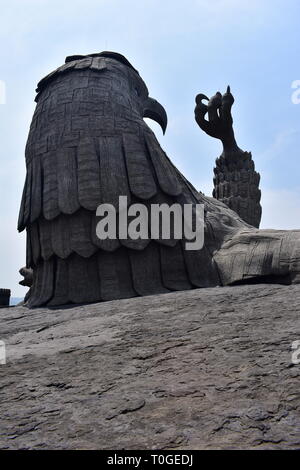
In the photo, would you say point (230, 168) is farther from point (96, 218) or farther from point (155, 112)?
point (96, 218)

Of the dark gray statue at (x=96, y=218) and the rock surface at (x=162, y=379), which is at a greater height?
the dark gray statue at (x=96, y=218)

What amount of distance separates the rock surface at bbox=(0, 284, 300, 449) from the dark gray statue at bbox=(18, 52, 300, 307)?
26.8 inches

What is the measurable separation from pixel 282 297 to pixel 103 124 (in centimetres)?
204

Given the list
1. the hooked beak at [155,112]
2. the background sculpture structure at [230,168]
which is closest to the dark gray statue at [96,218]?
the hooked beak at [155,112]

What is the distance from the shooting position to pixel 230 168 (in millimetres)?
5809

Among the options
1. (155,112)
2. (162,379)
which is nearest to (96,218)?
(155,112)

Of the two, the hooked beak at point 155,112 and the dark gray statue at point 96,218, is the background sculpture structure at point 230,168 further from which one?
the dark gray statue at point 96,218

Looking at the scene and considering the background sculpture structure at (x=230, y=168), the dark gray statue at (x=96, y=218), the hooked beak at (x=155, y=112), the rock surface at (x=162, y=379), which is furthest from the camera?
the background sculpture structure at (x=230, y=168)

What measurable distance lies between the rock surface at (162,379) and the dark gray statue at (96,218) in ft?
2.24

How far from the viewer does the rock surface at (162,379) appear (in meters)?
1.35

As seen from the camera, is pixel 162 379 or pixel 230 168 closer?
pixel 162 379

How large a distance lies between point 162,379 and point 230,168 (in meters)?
4.41

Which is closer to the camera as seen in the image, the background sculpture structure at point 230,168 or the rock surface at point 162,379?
the rock surface at point 162,379

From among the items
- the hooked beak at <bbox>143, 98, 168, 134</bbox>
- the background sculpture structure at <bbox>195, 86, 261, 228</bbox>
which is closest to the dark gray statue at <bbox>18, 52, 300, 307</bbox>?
the hooked beak at <bbox>143, 98, 168, 134</bbox>
